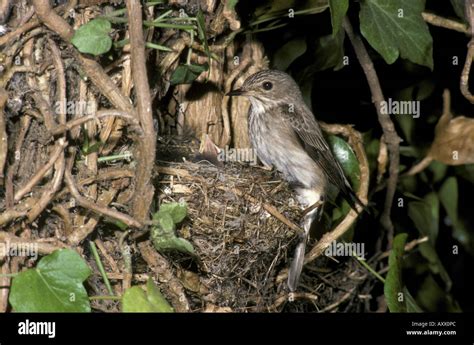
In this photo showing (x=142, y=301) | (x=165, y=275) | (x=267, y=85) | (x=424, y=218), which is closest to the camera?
(x=142, y=301)

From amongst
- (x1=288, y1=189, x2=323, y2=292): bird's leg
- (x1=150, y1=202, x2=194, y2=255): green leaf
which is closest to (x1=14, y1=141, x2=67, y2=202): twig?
(x1=150, y1=202, x2=194, y2=255): green leaf

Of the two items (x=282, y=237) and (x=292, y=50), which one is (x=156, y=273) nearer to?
(x=282, y=237)

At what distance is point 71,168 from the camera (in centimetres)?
343

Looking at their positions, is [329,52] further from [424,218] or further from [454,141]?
[424,218]

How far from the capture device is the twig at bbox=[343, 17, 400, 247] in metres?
4.52

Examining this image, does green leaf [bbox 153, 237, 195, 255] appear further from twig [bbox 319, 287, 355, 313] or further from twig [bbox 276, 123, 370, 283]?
twig [bbox 319, 287, 355, 313]

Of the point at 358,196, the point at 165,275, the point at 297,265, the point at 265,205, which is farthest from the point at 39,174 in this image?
the point at 358,196

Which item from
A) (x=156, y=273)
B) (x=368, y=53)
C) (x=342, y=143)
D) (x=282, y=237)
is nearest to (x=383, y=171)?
(x=342, y=143)

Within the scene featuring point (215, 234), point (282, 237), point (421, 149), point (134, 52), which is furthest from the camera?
point (421, 149)

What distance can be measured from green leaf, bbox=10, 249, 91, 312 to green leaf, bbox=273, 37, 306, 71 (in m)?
2.08

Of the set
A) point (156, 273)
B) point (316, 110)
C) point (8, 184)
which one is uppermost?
point (316, 110)

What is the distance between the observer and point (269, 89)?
15.9 feet

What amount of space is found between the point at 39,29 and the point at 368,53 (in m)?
2.15

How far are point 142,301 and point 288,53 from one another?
86.1 inches
